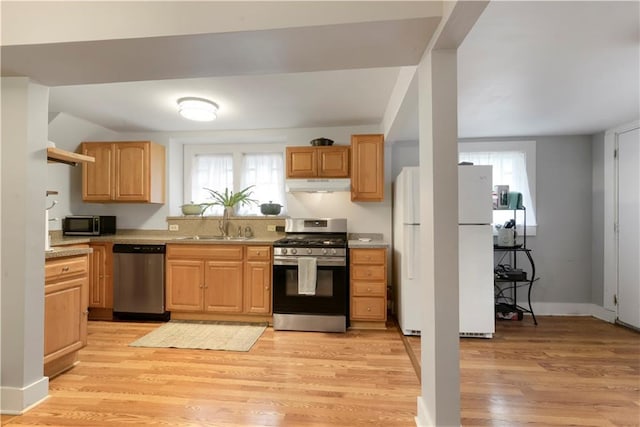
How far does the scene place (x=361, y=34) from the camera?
1.47 meters

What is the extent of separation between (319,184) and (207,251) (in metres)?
1.49

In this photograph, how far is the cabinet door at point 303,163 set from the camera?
3703 mm

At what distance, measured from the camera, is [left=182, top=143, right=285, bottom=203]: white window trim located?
421 cm

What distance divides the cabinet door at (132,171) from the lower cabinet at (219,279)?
94 cm

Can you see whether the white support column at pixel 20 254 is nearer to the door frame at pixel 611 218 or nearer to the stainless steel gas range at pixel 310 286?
the stainless steel gas range at pixel 310 286

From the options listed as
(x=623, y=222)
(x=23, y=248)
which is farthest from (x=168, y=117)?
(x=623, y=222)

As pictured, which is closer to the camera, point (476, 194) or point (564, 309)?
point (476, 194)

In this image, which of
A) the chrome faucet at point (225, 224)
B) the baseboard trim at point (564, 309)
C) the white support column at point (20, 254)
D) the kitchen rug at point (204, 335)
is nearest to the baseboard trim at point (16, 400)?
the white support column at point (20, 254)

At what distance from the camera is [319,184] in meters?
3.58

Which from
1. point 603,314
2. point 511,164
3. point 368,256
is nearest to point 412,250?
point 368,256

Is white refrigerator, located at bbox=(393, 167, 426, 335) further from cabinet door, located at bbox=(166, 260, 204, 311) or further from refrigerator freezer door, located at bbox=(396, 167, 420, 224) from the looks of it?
cabinet door, located at bbox=(166, 260, 204, 311)

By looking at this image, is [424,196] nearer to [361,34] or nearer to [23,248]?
[361,34]

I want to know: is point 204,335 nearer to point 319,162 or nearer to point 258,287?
point 258,287

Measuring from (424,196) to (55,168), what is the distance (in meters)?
4.39
